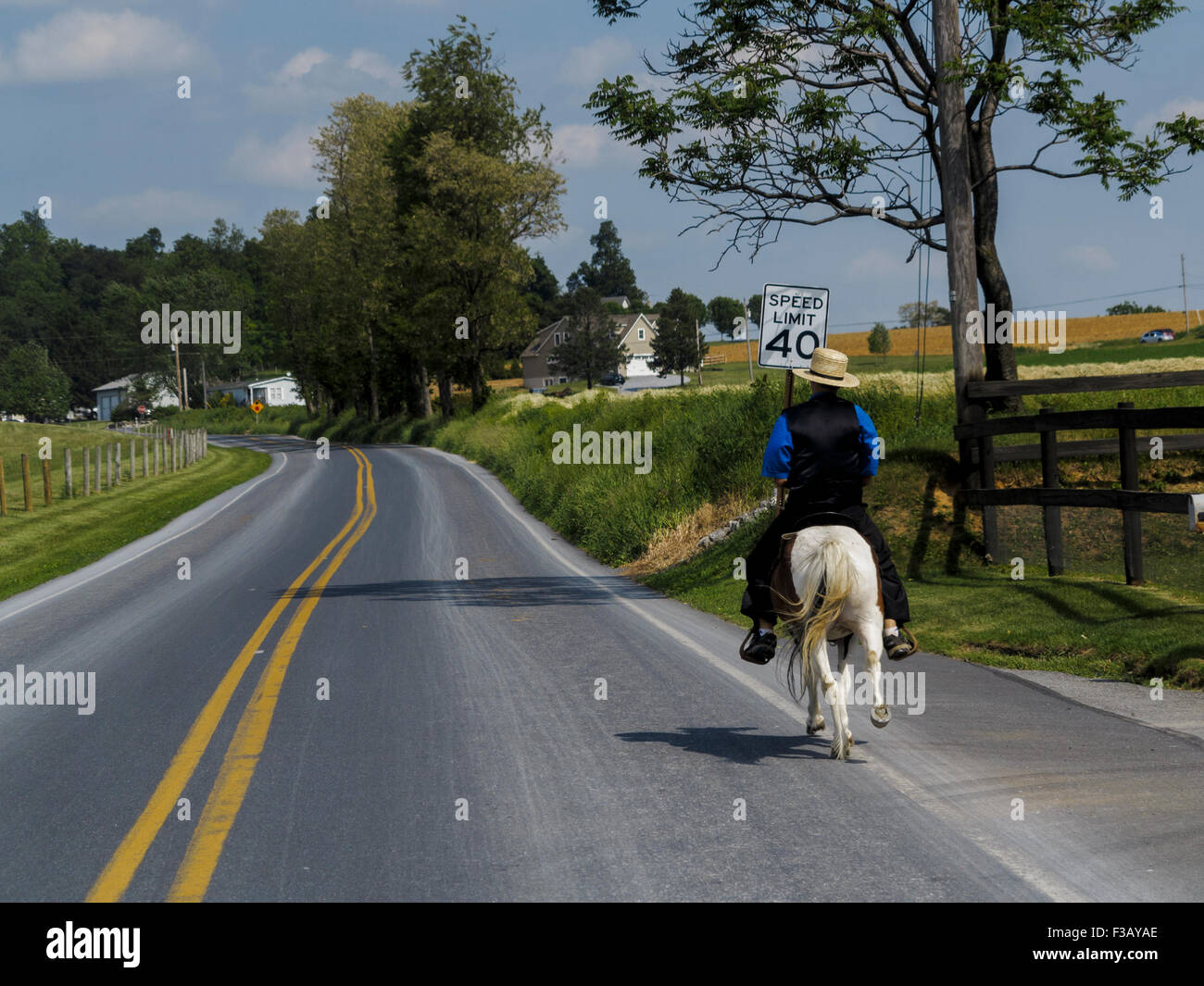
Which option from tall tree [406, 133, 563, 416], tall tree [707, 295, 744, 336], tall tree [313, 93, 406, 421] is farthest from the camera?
tall tree [707, 295, 744, 336]

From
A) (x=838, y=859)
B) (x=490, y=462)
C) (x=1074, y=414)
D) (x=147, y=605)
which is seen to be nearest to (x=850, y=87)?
(x=1074, y=414)

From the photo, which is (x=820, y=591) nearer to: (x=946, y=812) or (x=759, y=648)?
(x=759, y=648)

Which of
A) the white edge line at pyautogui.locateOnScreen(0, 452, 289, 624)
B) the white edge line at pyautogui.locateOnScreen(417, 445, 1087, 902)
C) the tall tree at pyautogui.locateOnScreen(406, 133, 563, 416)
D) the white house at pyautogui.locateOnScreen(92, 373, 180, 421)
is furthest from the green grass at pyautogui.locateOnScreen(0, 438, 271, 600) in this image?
the white house at pyautogui.locateOnScreen(92, 373, 180, 421)

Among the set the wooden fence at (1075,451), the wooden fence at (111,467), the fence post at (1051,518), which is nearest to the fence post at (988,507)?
the wooden fence at (1075,451)

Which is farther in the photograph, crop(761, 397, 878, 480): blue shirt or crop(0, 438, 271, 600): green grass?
crop(0, 438, 271, 600): green grass

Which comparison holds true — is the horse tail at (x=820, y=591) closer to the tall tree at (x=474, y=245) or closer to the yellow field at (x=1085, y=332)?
the tall tree at (x=474, y=245)

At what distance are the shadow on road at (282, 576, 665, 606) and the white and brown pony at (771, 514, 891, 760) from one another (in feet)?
23.7

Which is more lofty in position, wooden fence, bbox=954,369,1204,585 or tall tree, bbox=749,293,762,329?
tall tree, bbox=749,293,762,329

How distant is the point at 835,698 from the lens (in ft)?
21.6

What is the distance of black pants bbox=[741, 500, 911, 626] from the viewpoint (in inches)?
278

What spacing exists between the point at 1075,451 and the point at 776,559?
9.33 metres

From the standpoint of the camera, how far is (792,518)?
7184 mm

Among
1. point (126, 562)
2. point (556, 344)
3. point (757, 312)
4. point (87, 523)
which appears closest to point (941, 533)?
point (126, 562)

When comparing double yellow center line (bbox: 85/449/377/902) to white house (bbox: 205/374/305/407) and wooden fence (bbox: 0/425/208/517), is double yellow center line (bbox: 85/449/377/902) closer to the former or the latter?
wooden fence (bbox: 0/425/208/517)
